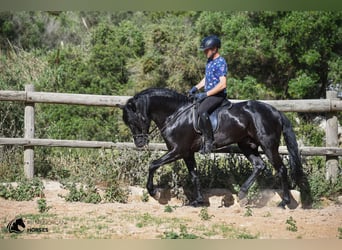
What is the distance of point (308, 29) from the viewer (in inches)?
384

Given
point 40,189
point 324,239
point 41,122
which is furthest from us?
point 41,122

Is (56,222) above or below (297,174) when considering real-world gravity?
below

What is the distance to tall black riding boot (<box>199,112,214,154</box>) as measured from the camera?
631 cm

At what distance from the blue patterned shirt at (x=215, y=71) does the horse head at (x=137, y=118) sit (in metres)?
0.81

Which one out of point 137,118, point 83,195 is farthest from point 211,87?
point 83,195

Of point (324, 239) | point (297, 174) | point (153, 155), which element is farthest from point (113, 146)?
point (324, 239)

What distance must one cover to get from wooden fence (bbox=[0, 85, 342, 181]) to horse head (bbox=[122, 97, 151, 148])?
0.81 meters

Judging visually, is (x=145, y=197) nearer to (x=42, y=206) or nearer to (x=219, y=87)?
(x=42, y=206)

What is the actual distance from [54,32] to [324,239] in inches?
373

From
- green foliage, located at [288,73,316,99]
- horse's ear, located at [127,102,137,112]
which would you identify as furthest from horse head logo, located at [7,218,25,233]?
green foliage, located at [288,73,316,99]

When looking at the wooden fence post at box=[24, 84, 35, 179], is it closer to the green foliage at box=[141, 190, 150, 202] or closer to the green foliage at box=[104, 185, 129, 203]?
the green foliage at box=[104, 185, 129, 203]

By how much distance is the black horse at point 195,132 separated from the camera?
6.37 metres

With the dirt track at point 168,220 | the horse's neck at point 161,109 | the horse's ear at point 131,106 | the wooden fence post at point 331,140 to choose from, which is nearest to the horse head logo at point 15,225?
the dirt track at point 168,220
